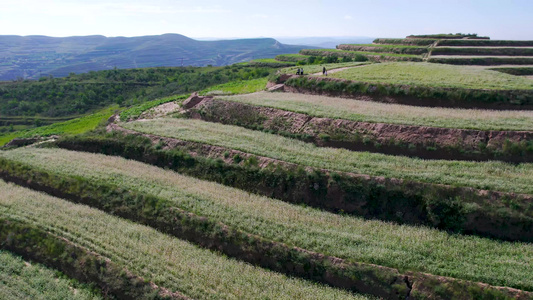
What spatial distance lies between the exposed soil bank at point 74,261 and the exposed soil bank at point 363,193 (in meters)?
8.53

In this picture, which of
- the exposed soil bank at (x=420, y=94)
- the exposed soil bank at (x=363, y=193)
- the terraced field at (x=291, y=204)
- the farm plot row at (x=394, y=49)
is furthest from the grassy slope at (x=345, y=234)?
the farm plot row at (x=394, y=49)

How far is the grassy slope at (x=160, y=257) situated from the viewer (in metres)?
13.4

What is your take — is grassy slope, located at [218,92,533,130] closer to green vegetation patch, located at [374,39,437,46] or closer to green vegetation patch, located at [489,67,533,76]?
green vegetation patch, located at [489,67,533,76]

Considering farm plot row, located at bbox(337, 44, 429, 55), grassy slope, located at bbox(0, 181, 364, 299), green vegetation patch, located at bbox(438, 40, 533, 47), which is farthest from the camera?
farm plot row, located at bbox(337, 44, 429, 55)

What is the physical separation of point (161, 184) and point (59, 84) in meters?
76.1

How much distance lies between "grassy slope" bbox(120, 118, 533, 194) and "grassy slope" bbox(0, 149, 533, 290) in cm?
301

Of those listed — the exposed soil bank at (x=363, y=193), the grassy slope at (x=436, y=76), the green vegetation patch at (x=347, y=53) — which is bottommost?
the exposed soil bank at (x=363, y=193)

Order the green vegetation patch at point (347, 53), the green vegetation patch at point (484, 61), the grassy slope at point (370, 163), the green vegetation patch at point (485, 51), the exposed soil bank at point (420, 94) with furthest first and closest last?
the green vegetation patch at point (347, 53), the green vegetation patch at point (485, 51), the green vegetation patch at point (484, 61), the exposed soil bank at point (420, 94), the grassy slope at point (370, 163)

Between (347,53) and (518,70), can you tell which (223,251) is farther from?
(347,53)

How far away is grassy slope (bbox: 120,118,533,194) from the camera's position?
57.7ft

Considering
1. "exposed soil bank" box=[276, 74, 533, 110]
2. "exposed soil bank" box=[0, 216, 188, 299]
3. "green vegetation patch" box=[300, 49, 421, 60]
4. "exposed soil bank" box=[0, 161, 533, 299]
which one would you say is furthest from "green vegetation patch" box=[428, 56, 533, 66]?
"exposed soil bank" box=[0, 216, 188, 299]

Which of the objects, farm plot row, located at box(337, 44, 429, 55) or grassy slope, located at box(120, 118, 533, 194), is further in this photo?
farm plot row, located at box(337, 44, 429, 55)

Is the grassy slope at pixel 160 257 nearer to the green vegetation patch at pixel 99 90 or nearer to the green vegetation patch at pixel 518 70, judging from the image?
the green vegetation patch at pixel 518 70

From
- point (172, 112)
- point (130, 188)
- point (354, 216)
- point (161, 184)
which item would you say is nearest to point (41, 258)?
point (130, 188)
